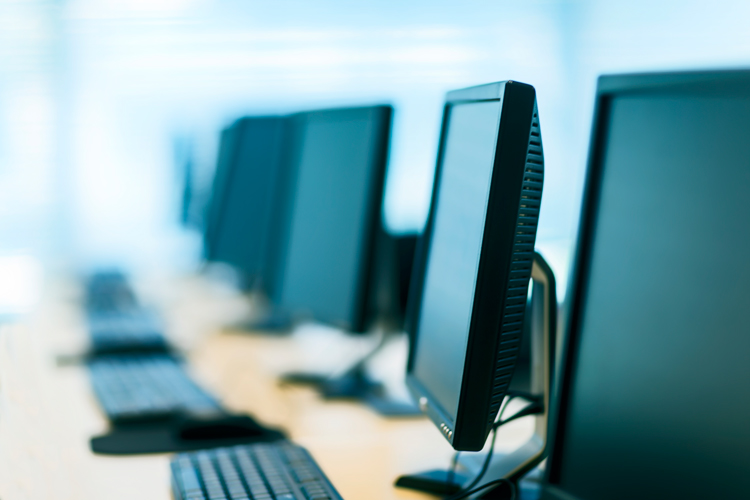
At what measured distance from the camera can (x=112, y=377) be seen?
4.66ft

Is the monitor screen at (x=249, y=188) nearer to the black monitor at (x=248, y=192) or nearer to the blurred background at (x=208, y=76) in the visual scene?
the black monitor at (x=248, y=192)

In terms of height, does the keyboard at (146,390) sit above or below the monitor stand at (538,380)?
below

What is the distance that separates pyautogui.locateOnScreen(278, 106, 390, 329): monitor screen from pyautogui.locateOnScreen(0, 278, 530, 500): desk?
0.57ft

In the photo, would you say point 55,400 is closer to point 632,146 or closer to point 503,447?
point 503,447

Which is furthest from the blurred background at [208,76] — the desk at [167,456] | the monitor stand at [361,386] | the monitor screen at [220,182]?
the monitor stand at [361,386]

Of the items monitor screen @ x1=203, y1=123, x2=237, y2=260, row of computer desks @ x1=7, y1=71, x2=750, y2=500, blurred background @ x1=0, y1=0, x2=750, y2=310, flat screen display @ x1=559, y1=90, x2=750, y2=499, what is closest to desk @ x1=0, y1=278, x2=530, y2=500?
row of computer desks @ x1=7, y1=71, x2=750, y2=500

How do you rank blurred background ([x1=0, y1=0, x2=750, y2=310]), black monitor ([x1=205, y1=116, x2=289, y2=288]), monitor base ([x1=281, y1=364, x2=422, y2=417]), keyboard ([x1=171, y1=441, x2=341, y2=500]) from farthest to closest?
blurred background ([x1=0, y1=0, x2=750, y2=310]) < black monitor ([x1=205, y1=116, x2=289, y2=288]) < monitor base ([x1=281, y1=364, x2=422, y2=417]) < keyboard ([x1=171, y1=441, x2=341, y2=500])

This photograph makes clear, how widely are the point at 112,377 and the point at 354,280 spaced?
53 centimetres

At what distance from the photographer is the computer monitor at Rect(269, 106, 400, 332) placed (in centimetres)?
128

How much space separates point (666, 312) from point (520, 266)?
16 centimetres

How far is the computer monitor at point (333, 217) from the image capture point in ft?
4.20

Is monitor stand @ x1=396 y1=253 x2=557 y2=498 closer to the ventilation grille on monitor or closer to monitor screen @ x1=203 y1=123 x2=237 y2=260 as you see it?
the ventilation grille on monitor

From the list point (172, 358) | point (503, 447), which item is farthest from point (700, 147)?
point (172, 358)

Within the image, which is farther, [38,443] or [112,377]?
[112,377]
